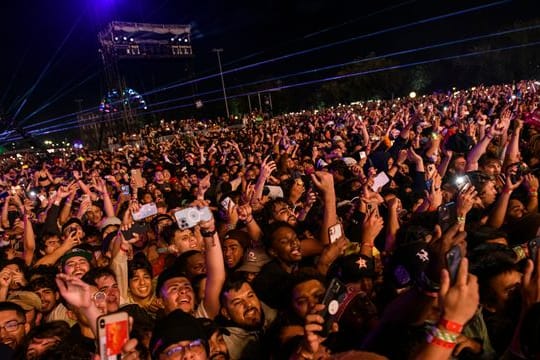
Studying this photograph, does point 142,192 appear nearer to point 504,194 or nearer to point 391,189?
point 391,189

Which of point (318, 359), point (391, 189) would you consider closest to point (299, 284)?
point (318, 359)

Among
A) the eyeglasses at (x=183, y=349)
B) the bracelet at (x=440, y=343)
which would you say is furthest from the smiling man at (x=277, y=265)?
the bracelet at (x=440, y=343)

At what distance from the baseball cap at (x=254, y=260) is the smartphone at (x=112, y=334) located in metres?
1.80

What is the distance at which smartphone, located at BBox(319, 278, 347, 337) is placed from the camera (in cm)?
194

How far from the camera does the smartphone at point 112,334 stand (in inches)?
66.2

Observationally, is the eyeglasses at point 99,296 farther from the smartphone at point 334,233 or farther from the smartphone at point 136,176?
the smartphone at point 136,176

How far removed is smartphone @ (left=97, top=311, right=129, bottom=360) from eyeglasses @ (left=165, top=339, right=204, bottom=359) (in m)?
0.54

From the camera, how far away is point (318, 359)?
1.97 m

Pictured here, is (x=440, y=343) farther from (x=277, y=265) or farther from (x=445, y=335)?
(x=277, y=265)

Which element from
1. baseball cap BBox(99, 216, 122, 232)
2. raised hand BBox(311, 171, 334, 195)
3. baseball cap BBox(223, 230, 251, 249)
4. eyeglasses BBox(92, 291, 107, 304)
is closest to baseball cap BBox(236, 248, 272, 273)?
baseball cap BBox(223, 230, 251, 249)

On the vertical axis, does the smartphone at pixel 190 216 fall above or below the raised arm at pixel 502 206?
above

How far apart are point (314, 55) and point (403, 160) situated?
2371 inches

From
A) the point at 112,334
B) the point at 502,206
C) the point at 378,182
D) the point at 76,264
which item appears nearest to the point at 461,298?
the point at 112,334

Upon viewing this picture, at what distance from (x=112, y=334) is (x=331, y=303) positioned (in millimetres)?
989
